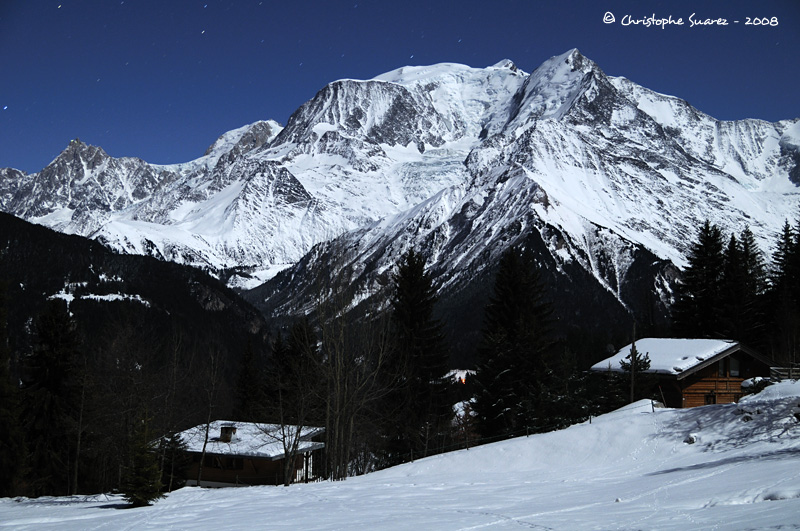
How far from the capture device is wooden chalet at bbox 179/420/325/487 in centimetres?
4738

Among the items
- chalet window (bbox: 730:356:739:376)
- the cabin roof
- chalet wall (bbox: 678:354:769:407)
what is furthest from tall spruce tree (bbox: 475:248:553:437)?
chalet window (bbox: 730:356:739:376)

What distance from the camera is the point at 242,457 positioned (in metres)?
48.2

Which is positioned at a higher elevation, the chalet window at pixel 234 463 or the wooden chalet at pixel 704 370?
the wooden chalet at pixel 704 370

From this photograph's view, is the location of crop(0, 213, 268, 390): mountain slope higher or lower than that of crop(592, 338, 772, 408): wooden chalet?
higher

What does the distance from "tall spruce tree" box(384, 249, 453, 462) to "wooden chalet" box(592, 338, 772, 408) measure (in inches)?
424

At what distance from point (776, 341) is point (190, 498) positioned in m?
47.1

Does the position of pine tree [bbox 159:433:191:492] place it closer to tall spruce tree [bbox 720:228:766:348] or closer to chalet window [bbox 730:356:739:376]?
chalet window [bbox 730:356:739:376]

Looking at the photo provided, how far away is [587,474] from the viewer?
78.2 ft

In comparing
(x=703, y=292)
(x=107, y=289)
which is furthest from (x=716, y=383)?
(x=107, y=289)

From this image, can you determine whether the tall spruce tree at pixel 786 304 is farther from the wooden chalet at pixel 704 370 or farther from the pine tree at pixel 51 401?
the pine tree at pixel 51 401

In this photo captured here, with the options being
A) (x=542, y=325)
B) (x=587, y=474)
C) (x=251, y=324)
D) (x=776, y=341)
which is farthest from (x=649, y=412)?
(x=251, y=324)

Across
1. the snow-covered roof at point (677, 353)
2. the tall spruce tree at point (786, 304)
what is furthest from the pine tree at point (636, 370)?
the tall spruce tree at point (786, 304)

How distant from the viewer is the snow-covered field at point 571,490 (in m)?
13.8

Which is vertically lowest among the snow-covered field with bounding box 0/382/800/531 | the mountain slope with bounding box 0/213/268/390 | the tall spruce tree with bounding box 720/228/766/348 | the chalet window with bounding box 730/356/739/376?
the snow-covered field with bounding box 0/382/800/531
